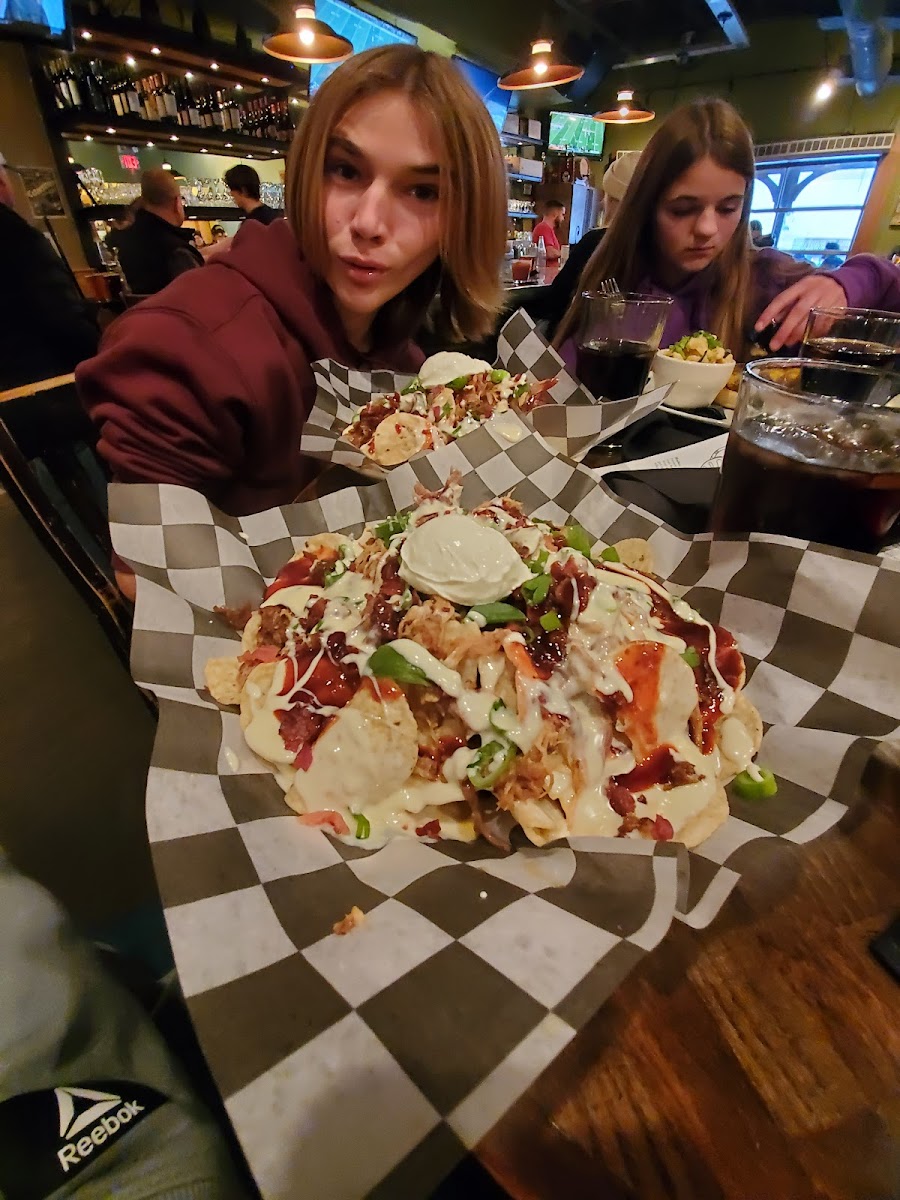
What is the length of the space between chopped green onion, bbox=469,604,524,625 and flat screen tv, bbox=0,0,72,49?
6.88m

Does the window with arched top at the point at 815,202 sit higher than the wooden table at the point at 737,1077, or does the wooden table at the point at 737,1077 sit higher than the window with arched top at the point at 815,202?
the window with arched top at the point at 815,202

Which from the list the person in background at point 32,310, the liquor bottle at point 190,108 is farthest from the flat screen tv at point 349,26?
the person in background at point 32,310

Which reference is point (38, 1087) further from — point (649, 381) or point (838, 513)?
point (649, 381)

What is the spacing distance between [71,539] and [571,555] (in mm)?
805

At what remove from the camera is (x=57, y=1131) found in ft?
2.32

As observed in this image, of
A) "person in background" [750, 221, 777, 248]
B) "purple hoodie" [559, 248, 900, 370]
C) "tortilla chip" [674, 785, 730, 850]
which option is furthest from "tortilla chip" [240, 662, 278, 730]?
"person in background" [750, 221, 777, 248]

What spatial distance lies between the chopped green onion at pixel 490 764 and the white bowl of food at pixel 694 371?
4.68 ft

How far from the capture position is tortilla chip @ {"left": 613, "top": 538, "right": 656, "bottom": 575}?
1.15 m

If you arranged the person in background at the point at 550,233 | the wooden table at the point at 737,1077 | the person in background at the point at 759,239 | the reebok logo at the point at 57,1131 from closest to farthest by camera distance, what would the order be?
1. the wooden table at the point at 737,1077
2. the reebok logo at the point at 57,1131
3. the person in background at the point at 759,239
4. the person in background at the point at 550,233

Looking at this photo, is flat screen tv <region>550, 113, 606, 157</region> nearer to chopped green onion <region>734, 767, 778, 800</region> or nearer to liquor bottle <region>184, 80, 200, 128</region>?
liquor bottle <region>184, 80, 200, 128</region>

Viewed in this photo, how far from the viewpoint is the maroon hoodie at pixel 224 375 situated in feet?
4.59

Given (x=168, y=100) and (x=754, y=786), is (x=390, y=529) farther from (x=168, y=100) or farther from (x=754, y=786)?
(x=168, y=100)

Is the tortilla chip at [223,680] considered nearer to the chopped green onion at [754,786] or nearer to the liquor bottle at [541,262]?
the chopped green onion at [754,786]

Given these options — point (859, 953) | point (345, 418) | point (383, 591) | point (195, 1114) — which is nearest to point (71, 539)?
point (383, 591)
